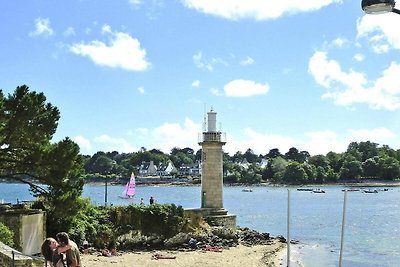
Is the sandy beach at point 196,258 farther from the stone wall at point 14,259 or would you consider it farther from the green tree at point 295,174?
the green tree at point 295,174

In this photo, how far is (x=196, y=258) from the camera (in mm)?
27844

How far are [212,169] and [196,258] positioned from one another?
8.42m

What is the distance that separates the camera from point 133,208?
1218 inches

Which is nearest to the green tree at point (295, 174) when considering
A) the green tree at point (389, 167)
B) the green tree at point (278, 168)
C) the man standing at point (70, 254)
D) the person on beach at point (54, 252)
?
the green tree at point (278, 168)

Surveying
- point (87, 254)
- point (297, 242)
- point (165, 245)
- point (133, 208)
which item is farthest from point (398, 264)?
point (87, 254)

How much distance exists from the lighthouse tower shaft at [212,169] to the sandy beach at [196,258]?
366 centimetres

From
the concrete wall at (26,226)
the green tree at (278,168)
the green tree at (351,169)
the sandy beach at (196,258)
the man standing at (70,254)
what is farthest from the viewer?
the green tree at (278,168)

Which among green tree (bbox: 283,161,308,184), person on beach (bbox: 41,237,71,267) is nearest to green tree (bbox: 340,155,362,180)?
green tree (bbox: 283,161,308,184)

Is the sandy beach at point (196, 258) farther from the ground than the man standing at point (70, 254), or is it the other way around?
the man standing at point (70, 254)

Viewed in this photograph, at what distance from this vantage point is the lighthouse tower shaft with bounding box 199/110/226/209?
116 ft

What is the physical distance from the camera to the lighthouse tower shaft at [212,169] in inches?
1388

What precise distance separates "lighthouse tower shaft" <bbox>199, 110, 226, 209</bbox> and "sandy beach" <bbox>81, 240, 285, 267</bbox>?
366 centimetres

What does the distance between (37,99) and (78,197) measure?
14.1 feet

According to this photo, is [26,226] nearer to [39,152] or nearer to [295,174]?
[39,152]
